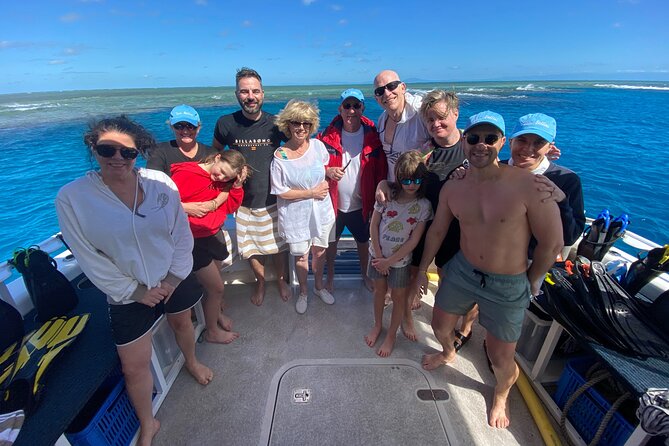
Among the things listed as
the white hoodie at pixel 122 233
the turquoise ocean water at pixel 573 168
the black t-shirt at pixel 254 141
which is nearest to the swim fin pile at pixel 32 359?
the white hoodie at pixel 122 233

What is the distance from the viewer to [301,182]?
2.26 metres

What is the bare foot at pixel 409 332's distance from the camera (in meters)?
2.41

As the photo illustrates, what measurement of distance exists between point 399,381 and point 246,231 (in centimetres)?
161

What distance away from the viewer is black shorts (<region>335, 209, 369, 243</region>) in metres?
2.58

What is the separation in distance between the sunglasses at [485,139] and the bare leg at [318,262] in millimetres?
1507

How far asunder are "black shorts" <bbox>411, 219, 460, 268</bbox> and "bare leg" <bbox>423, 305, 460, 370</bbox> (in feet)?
1.08

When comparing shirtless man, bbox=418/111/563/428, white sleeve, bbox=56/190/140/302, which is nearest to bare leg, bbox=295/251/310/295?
shirtless man, bbox=418/111/563/428

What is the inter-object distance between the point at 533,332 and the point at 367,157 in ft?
5.55

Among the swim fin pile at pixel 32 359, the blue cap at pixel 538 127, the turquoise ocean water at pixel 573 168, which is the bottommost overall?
the turquoise ocean water at pixel 573 168

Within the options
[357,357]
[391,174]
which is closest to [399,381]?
[357,357]

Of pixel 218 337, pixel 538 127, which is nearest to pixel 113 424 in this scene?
pixel 218 337

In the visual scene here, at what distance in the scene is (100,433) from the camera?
150 centimetres

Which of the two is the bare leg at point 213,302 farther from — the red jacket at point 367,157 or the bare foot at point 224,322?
the red jacket at point 367,157

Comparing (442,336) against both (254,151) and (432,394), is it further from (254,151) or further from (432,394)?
(254,151)
